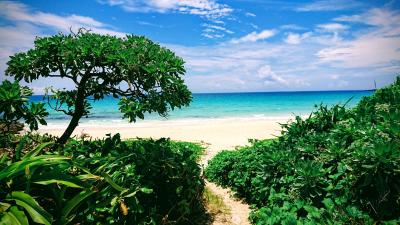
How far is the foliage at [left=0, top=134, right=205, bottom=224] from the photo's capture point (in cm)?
345

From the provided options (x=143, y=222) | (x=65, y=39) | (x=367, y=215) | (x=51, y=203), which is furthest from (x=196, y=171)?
(x=65, y=39)

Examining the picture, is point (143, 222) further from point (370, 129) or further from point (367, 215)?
point (370, 129)

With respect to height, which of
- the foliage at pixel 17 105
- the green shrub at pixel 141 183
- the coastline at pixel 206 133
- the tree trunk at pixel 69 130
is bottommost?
the coastline at pixel 206 133

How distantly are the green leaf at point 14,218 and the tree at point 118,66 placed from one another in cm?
156

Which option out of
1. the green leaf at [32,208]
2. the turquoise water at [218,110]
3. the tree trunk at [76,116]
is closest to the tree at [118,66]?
the tree trunk at [76,116]

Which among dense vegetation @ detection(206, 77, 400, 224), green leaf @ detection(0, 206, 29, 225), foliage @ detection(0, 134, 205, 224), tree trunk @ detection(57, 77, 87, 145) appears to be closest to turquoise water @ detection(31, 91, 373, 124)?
tree trunk @ detection(57, 77, 87, 145)

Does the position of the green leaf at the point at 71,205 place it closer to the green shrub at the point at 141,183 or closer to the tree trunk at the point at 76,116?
the green shrub at the point at 141,183

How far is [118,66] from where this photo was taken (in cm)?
431

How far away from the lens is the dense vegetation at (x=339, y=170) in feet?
11.8

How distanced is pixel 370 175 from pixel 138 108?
2952mm

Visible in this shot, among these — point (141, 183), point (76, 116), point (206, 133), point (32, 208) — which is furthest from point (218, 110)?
point (32, 208)

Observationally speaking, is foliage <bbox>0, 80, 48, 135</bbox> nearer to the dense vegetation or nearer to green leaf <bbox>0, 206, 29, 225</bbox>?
green leaf <bbox>0, 206, 29, 225</bbox>

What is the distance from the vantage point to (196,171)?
17.7 ft

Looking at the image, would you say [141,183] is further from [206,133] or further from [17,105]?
[206,133]
